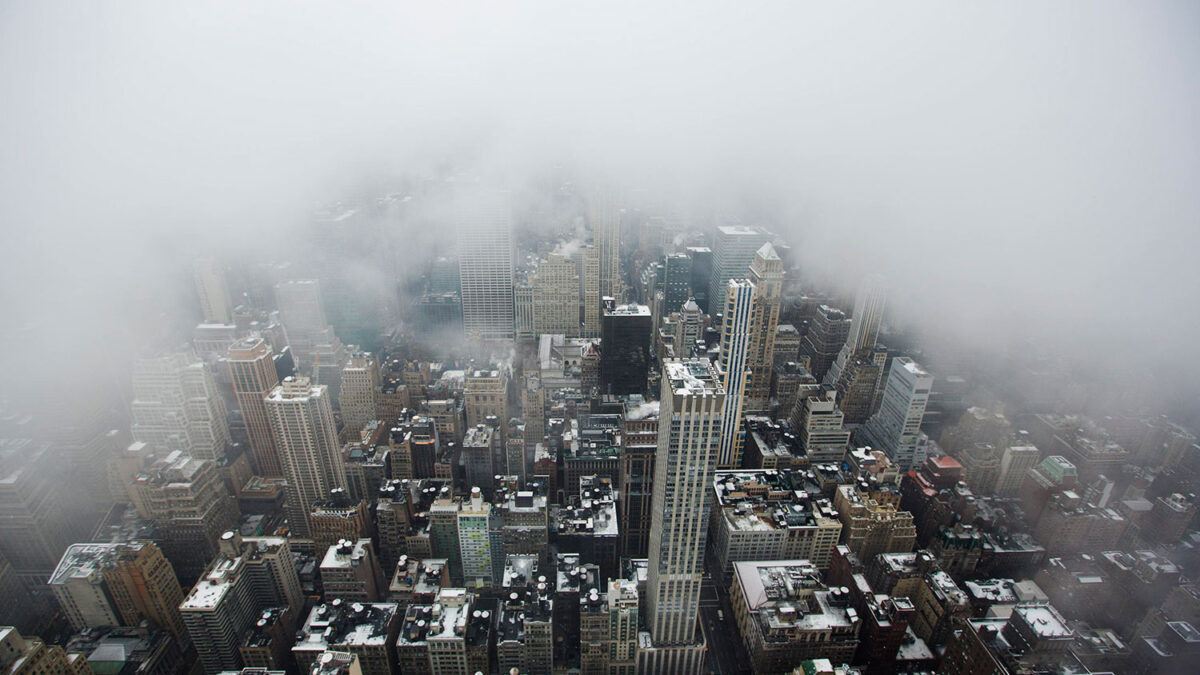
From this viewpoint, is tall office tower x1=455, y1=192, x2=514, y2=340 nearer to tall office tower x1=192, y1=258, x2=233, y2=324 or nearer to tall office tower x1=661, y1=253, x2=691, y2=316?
tall office tower x1=661, y1=253, x2=691, y2=316

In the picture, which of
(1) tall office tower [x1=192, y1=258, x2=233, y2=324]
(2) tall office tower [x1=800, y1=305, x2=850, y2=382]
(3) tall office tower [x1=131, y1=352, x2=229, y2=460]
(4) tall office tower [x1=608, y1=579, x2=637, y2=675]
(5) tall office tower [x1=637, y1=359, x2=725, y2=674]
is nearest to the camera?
(5) tall office tower [x1=637, y1=359, x2=725, y2=674]

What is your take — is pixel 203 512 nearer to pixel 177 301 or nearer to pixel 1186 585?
pixel 177 301

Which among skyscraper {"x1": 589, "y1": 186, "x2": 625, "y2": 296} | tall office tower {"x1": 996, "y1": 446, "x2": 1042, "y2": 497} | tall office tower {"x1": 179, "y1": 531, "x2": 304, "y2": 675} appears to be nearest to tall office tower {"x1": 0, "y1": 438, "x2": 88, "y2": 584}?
tall office tower {"x1": 179, "y1": 531, "x2": 304, "y2": 675}

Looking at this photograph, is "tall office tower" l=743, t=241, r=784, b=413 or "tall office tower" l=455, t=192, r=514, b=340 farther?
"tall office tower" l=455, t=192, r=514, b=340

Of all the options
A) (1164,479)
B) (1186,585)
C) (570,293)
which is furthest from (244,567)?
(1164,479)

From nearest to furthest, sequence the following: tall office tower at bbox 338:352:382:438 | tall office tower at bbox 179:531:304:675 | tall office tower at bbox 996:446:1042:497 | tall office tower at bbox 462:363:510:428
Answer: tall office tower at bbox 179:531:304:675
tall office tower at bbox 996:446:1042:497
tall office tower at bbox 462:363:510:428
tall office tower at bbox 338:352:382:438

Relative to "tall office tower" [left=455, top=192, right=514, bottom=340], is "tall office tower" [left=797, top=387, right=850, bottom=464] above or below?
below

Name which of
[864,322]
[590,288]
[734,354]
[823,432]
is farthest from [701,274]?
[823,432]
